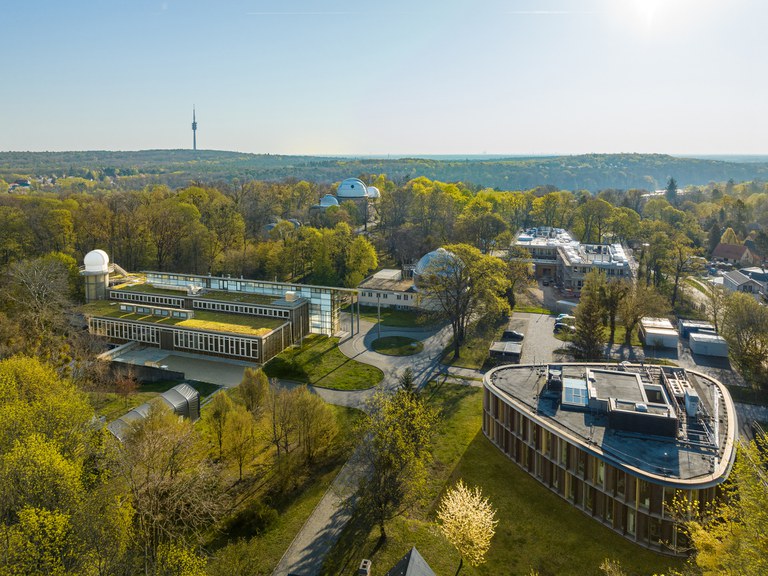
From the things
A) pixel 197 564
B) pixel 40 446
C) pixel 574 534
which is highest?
pixel 40 446

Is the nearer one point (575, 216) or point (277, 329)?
point (277, 329)

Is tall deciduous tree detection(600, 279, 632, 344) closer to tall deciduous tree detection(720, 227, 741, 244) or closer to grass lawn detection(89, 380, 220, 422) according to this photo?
grass lawn detection(89, 380, 220, 422)

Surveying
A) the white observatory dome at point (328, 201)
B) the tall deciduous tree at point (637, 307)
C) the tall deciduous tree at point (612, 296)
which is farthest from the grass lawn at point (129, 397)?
the white observatory dome at point (328, 201)

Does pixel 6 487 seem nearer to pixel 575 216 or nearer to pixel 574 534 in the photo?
pixel 574 534

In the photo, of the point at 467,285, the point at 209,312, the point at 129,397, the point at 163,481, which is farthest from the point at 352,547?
the point at 209,312

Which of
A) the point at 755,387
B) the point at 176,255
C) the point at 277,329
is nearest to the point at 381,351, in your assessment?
the point at 277,329

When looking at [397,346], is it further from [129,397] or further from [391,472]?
[391,472]
